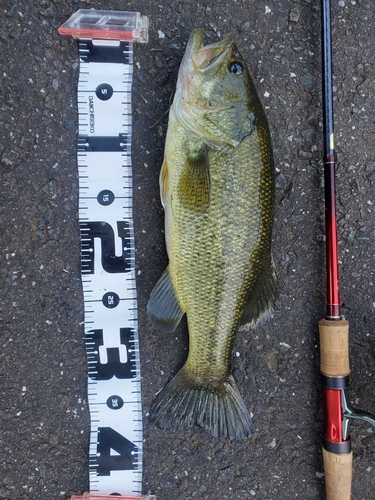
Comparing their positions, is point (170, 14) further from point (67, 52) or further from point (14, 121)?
point (14, 121)

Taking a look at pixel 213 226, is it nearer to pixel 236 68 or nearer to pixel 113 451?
pixel 236 68

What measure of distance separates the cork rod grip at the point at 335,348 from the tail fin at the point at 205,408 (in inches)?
17.1

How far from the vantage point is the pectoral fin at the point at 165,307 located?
1.82 meters

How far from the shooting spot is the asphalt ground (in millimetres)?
1873

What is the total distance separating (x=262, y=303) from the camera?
1853mm

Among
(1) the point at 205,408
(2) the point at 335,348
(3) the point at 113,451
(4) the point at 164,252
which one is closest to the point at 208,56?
(4) the point at 164,252

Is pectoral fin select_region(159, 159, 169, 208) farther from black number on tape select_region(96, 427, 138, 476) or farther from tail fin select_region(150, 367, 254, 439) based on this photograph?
black number on tape select_region(96, 427, 138, 476)

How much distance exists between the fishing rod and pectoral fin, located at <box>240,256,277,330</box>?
0.82 feet

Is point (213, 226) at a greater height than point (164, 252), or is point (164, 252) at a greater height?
point (213, 226)

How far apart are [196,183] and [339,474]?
145 centimetres

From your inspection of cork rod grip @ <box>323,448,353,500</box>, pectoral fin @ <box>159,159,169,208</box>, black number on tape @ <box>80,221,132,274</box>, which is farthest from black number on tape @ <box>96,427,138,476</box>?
pectoral fin @ <box>159,159,169,208</box>

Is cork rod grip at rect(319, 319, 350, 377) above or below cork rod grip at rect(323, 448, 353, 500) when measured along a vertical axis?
above

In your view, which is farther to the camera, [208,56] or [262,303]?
[262,303]

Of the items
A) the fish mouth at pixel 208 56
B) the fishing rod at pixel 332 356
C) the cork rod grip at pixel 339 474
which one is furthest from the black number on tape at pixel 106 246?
the cork rod grip at pixel 339 474
